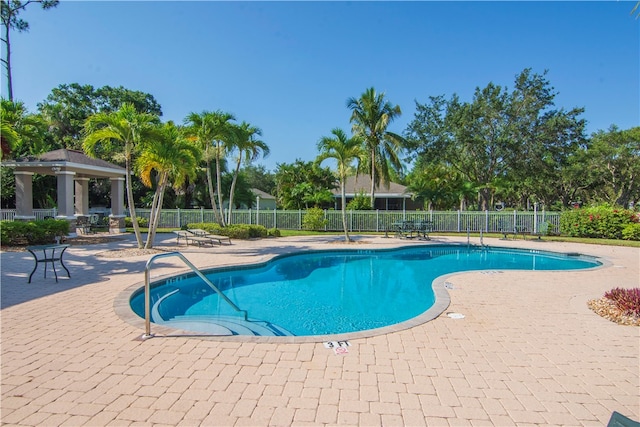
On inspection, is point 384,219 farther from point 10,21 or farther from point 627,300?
point 10,21

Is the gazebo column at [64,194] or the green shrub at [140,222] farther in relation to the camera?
the green shrub at [140,222]

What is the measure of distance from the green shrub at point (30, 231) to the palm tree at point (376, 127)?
58.8ft

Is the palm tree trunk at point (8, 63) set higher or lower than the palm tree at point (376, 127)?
higher

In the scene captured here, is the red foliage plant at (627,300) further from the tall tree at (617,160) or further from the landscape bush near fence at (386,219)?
the tall tree at (617,160)

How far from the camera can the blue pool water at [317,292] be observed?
21.7 feet

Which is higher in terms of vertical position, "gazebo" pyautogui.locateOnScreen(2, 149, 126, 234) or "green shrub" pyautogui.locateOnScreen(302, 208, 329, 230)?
"gazebo" pyautogui.locateOnScreen(2, 149, 126, 234)

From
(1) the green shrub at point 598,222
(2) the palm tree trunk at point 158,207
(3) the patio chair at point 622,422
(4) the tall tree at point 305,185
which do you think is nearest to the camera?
(3) the patio chair at point 622,422

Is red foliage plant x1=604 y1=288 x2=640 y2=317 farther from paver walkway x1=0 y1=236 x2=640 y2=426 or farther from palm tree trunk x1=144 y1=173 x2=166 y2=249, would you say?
palm tree trunk x1=144 y1=173 x2=166 y2=249

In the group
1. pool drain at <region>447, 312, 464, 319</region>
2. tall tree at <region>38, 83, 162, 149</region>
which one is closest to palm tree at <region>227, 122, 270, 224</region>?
pool drain at <region>447, 312, 464, 319</region>

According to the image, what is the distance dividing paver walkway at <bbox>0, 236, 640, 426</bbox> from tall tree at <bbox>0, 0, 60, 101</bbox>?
93.0 feet

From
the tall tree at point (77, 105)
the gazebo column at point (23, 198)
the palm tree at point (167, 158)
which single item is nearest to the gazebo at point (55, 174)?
the gazebo column at point (23, 198)

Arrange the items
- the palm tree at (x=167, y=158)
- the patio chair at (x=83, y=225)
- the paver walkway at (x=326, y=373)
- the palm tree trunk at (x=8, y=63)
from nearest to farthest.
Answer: the paver walkway at (x=326, y=373)
the palm tree at (x=167, y=158)
the patio chair at (x=83, y=225)
the palm tree trunk at (x=8, y=63)

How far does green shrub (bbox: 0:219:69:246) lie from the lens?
13.5 metres

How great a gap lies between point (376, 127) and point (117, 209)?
17548mm
